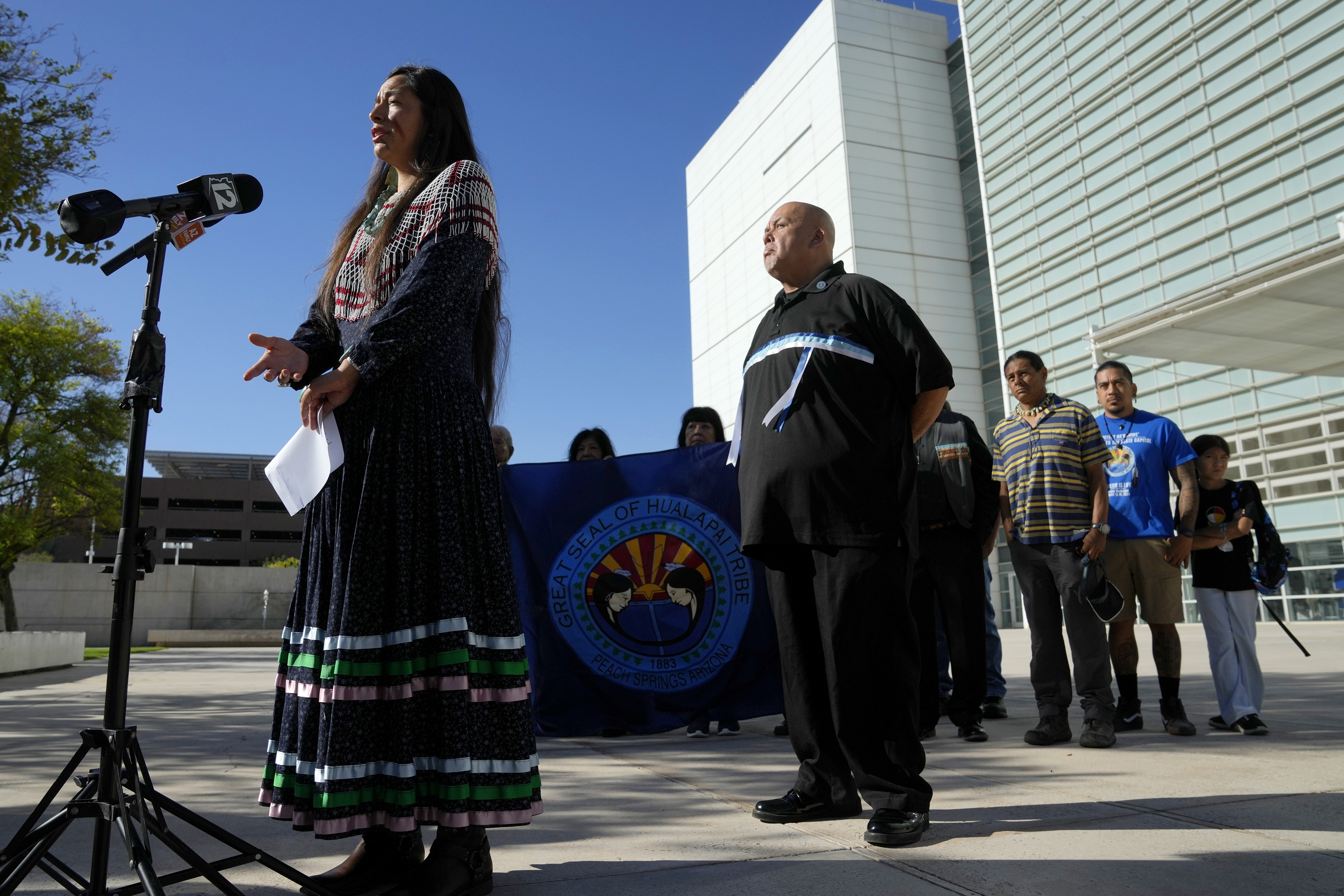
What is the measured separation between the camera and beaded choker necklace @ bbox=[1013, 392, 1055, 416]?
455cm

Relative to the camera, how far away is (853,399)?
272 centimetres

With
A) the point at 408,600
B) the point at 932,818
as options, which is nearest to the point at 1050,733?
the point at 932,818

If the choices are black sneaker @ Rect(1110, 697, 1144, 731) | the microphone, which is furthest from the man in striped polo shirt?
the microphone

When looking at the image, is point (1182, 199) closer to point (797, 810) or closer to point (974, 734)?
point (974, 734)

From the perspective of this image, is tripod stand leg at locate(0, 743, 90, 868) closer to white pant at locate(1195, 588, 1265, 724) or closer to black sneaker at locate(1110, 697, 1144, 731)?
black sneaker at locate(1110, 697, 1144, 731)

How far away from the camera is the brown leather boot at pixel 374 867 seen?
1.90m

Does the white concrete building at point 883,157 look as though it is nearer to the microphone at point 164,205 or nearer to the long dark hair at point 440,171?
the long dark hair at point 440,171

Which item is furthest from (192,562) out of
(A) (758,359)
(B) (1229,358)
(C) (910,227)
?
(A) (758,359)

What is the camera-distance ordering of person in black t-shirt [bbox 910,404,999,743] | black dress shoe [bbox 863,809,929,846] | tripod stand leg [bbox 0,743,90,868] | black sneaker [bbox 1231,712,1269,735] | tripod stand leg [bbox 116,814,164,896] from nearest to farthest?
tripod stand leg [bbox 116,814,164,896]
tripod stand leg [bbox 0,743,90,868]
black dress shoe [bbox 863,809,929,846]
black sneaker [bbox 1231,712,1269,735]
person in black t-shirt [bbox 910,404,999,743]

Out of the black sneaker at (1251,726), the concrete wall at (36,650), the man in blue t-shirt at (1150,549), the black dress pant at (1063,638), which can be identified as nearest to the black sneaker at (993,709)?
the man in blue t-shirt at (1150,549)

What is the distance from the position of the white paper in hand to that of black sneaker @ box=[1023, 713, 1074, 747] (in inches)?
136

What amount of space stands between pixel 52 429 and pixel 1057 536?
29368 millimetres

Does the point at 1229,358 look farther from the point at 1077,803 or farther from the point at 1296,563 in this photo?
the point at 1077,803

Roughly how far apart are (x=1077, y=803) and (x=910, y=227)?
41593 mm
